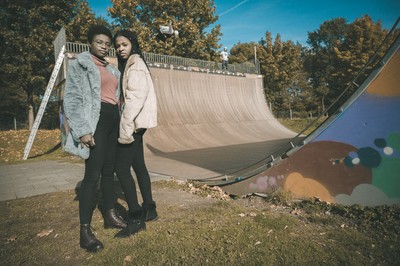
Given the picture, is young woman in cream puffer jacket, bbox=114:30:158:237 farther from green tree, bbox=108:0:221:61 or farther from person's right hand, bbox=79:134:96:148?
green tree, bbox=108:0:221:61

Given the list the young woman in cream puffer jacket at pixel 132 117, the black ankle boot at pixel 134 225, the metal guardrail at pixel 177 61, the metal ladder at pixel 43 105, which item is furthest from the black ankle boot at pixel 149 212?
the metal guardrail at pixel 177 61

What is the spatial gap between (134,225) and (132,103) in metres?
1.18

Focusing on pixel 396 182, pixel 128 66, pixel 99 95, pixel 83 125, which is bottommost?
pixel 396 182

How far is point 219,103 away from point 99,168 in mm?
14785

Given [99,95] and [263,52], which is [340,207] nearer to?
[99,95]

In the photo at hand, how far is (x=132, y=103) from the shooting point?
2.35 metres

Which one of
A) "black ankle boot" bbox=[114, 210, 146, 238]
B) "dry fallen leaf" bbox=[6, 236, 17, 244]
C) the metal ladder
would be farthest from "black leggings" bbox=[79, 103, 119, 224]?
the metal ladder

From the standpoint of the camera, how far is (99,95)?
93.0 inches

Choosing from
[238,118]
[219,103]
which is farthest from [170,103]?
[238,118]

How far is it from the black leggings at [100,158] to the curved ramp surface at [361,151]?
7.59 ft

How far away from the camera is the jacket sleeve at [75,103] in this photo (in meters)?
2.19

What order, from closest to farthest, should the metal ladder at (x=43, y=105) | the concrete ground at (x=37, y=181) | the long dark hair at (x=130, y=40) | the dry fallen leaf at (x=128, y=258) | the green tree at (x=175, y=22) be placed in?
the dry fallen leaf at (x=128, y=258)
the long dark hair at (x=130, y=40)
the concrete ground at (x=37, y=181)
the metal ladder at (x=43, y=105)
the green tree at (x=175, y=22)

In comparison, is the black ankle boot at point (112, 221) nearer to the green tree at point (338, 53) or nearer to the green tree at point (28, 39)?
the green tree at point (338, 53)

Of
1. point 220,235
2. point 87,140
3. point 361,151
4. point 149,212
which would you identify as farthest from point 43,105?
point 361,151
